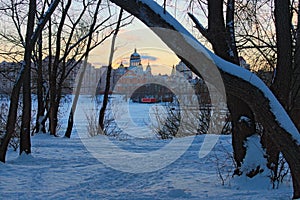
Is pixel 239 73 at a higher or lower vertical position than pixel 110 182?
higher

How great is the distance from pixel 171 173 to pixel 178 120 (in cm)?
1168

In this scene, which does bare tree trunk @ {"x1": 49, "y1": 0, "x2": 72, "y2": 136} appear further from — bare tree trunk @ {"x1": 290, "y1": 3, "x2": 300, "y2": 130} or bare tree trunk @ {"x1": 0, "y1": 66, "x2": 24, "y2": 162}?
bare tree trunk @ {"x1": 290, "y1": 3, "x2": 300, "y2": 130}

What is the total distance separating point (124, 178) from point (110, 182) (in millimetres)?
296

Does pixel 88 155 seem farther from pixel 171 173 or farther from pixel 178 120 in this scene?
pixel 178 120

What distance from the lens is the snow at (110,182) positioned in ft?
14.1

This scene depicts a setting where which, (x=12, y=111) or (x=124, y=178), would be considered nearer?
(x=124, y=178)

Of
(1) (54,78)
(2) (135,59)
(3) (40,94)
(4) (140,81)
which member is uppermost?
(2) (135,59)

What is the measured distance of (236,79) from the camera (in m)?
3.27

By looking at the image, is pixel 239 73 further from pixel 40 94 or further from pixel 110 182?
pixel 40 94

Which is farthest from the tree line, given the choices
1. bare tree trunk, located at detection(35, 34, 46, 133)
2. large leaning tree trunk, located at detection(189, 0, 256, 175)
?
bare tree trunk, located at detection(35, 34, 46, 133)

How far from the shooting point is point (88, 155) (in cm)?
762

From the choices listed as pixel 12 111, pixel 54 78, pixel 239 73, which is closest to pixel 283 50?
pixel 239 73

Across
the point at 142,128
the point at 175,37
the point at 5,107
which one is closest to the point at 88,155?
the point at 175,37

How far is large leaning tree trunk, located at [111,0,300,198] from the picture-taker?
3166mm
